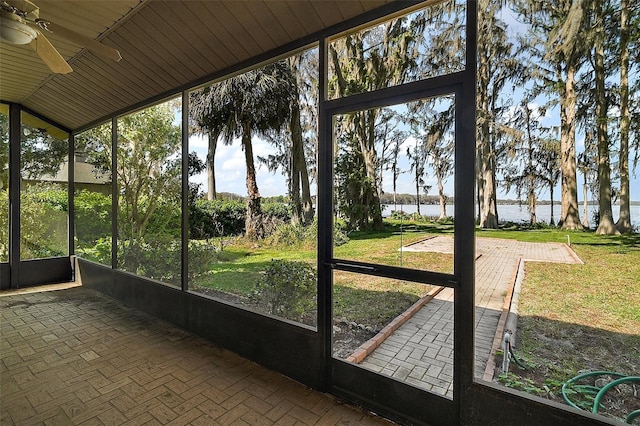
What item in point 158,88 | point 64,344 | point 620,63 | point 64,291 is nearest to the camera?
point 620,63

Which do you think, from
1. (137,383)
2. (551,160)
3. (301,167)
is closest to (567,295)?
(551,160)

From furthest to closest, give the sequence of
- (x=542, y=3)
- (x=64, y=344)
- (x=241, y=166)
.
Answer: (x=241, y=166)
(x=64, y=344)
(x=542, y=3)

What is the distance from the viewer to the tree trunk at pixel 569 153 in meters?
1.80

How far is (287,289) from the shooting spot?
3195 millimetres

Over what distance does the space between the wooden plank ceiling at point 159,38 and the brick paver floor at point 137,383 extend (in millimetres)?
2756

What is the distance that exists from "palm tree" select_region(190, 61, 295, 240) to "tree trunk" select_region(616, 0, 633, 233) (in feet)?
10.1

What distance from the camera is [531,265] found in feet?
6.50

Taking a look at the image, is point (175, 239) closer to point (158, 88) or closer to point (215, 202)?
point (215, 202)

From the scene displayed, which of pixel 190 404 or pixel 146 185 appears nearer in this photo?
pixel 190 404

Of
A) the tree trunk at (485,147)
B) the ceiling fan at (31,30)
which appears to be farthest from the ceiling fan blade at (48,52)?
the tree trunk at (485,147)

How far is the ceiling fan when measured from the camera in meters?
1.85

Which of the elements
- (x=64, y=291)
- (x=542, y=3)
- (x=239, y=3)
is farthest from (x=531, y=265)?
(x=64, y=291)

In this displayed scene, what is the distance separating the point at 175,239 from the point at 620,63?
4.67m

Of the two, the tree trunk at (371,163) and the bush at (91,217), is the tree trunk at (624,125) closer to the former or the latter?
the tree trunk at (371,163)
